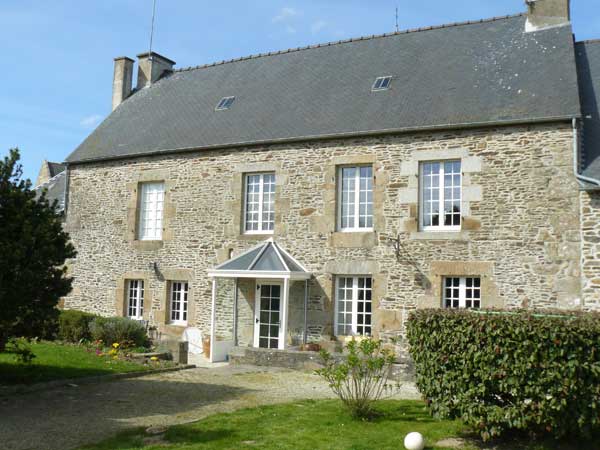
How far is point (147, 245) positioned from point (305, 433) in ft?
35.0

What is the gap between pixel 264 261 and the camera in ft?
46.4

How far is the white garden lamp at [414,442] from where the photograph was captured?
242 inches

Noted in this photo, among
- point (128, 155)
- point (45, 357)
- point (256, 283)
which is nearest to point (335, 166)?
point (256, 283)

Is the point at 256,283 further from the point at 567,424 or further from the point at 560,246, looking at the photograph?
the point at 567,424

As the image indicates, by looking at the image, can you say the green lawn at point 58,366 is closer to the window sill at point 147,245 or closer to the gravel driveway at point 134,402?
the gravel driveway at point 134,402

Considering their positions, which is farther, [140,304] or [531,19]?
[140,304]

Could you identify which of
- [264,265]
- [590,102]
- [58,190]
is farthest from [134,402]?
[58,190]

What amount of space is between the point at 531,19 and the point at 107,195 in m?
11.9

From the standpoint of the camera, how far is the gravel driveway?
23.2ft

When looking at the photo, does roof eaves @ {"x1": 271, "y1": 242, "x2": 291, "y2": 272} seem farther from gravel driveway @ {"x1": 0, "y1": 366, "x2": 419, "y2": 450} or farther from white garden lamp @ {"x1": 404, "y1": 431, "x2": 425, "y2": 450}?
white garden lamp @ {"x1": 404, "y1": 431, "x2": 425, "y2": 450}

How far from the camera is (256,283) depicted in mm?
15039

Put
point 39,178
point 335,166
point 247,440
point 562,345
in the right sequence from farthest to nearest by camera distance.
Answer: point 39,178, point 335,166, point 247,440, point 562,345

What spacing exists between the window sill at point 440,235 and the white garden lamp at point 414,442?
6859mm

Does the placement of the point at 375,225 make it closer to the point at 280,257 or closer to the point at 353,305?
the point at 353,305
